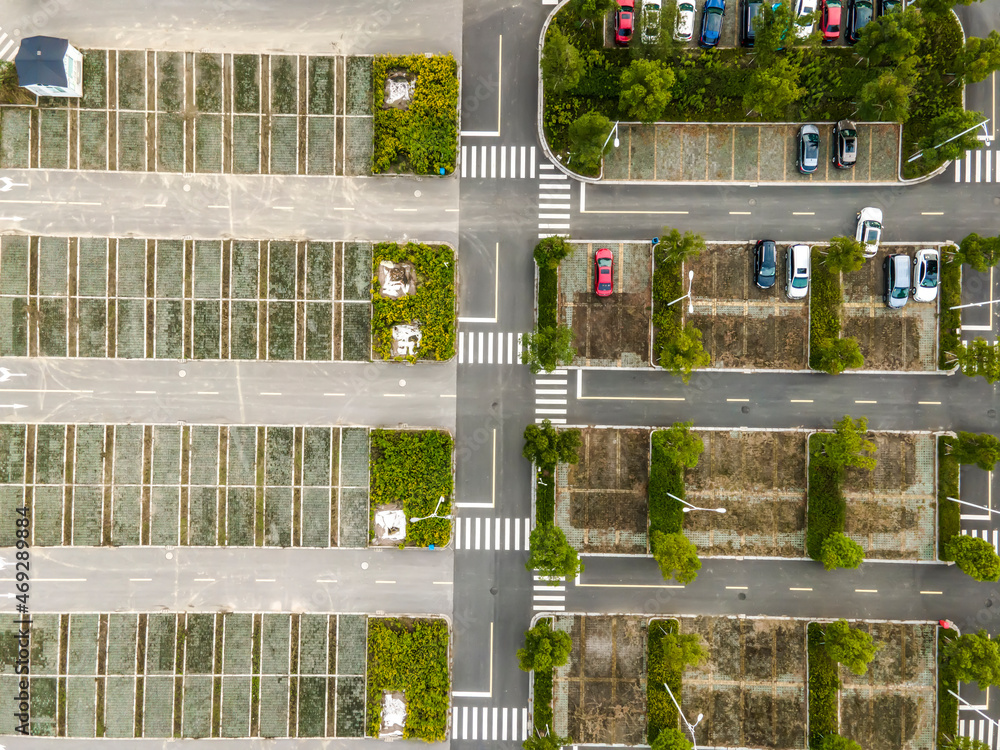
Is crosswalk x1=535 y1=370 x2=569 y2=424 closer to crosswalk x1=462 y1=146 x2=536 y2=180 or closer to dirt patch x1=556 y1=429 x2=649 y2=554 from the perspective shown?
dirt patch x1=556 y1=429 x2=649 y2=554

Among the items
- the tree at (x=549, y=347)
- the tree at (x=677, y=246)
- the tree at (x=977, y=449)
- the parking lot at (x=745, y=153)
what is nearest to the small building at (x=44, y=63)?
the tree at (x=549, y=347)

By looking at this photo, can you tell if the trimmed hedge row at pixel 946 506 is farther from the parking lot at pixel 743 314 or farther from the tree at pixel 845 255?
the tree at pixel 845 255

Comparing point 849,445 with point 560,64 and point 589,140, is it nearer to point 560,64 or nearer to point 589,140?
point 589,140

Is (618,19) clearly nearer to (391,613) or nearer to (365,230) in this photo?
(365,230)

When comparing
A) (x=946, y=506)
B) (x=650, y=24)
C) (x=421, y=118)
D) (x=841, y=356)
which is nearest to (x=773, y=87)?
(x=650, y=24)

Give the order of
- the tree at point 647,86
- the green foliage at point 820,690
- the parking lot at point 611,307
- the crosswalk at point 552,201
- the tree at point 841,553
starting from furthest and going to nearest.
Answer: the crosswalk at point 552,201
the parking lot at point 611,307
the green foliage at point 820,690
the tree at point 841,553
the tree at point 647,86
